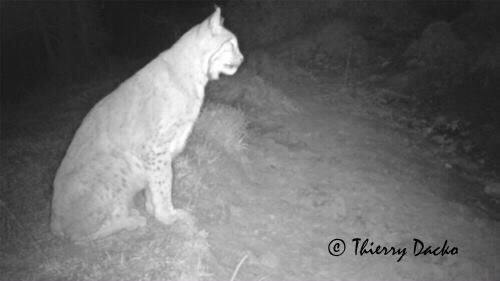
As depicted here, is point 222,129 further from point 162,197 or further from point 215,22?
point 215,22

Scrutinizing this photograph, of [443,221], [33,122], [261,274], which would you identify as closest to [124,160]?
[261,274]

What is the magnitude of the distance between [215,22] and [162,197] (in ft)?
7.37

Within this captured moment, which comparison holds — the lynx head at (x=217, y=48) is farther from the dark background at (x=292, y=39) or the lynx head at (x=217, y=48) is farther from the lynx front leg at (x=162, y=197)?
the dark background at (x=292, y=39)

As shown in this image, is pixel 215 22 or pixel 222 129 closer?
pixel 215 22

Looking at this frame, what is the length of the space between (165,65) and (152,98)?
46 centimetres

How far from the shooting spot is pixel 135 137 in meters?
5.02

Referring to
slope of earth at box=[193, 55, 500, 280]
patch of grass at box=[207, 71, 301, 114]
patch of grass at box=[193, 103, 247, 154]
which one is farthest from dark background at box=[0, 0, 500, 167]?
patch of grass at box=[193, 103, 247, 154]

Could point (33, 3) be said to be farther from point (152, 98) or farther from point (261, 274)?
point (261, 274)

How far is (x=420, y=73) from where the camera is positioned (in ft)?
36.1

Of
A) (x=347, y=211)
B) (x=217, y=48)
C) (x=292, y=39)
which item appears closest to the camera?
(x=217, y=48)
